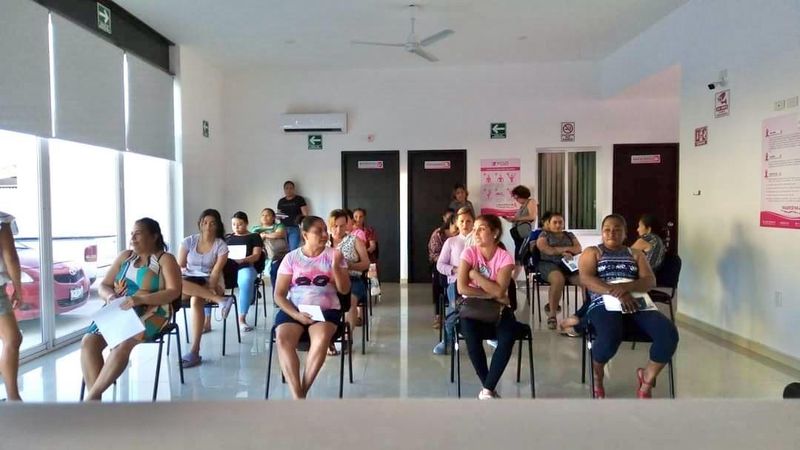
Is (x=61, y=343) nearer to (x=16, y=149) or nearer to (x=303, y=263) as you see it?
(x=16, y=149)

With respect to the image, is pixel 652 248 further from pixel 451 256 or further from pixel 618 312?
pixel 451 256

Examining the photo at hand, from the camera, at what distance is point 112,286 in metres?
2.90

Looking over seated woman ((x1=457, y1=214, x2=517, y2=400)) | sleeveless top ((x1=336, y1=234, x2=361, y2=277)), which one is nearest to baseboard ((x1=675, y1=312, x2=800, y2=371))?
seated woman ((x1=457, y1=214, x2=517, y2=400))

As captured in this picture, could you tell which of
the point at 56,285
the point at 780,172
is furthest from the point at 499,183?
the point at 56,285

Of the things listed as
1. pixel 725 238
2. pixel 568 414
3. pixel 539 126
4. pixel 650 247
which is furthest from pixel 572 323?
pixel 539 126

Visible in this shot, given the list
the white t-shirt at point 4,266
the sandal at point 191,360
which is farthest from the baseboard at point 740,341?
the white t-shirt at point 4,266

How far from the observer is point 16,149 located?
4035mm

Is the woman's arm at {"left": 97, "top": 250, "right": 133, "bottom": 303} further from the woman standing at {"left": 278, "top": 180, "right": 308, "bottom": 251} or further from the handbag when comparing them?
the woman standing at {"left": 278, "top": 180, "right": 308, "bottom": 251}

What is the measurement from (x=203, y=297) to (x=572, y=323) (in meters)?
2.81

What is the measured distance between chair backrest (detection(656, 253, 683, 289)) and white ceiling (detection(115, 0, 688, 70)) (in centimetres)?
272

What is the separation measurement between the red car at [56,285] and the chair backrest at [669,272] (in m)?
5.23

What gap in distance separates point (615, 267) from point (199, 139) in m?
5.91

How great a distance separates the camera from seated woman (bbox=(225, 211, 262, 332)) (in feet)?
15.7

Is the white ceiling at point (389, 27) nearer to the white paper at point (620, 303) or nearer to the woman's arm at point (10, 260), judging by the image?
the woman's arm at point (10, 260)
